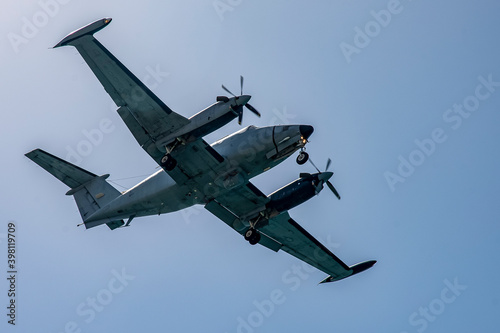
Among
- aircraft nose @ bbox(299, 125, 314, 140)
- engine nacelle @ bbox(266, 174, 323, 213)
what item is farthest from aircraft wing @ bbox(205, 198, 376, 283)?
aircraft nose @ bbox(299, 125, 314, 140)

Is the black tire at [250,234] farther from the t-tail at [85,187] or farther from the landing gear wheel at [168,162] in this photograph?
the t-tail at [85,187]

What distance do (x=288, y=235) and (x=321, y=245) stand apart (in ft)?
7.77

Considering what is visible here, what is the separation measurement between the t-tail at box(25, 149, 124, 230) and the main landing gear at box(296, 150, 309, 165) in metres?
12.1

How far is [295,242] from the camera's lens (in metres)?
40.6

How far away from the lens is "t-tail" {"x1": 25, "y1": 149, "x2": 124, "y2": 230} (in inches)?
1490

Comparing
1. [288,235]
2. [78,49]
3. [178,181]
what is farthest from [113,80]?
[288,235]

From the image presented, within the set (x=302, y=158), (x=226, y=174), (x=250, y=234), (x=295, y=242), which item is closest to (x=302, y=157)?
(x=302, y=158)

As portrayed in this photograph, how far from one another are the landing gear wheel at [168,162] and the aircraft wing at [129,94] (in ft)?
2.44

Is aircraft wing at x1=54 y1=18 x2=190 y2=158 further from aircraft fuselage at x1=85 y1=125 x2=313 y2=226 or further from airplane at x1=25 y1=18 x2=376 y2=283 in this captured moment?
aircraft fuselage at x1=85 y1=125 x2=313 y2=226

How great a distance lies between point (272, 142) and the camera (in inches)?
1284

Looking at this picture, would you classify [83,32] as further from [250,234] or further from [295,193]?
[250,234]

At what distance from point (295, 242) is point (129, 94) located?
1476 cm

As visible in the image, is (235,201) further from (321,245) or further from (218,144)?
(321,245)

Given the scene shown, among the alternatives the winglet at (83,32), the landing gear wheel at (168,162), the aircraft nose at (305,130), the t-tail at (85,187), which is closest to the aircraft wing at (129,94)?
the winglet at (83,32)
